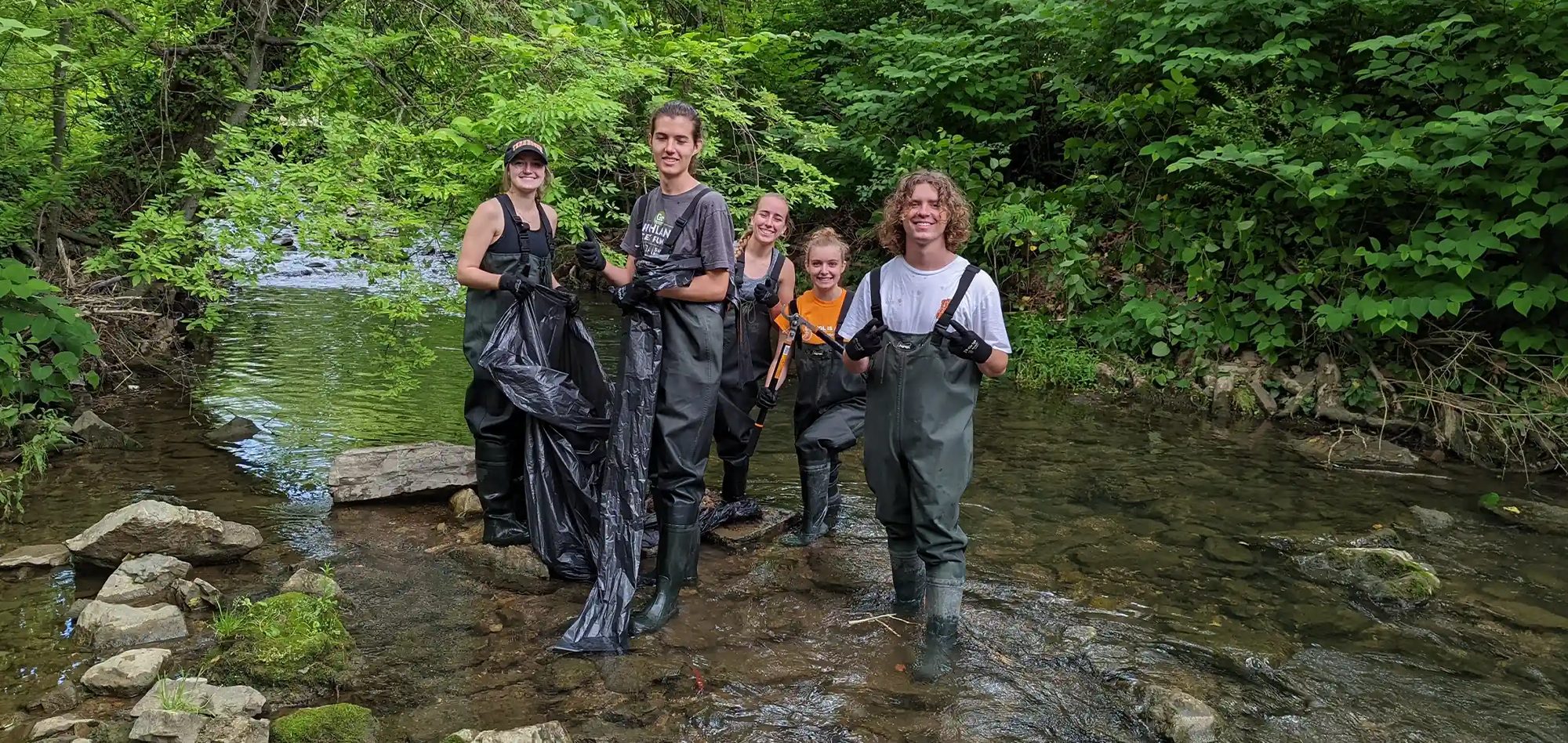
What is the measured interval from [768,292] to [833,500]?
1.23m

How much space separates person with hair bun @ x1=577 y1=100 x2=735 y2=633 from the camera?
154 inches

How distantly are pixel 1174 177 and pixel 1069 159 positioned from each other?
158cm

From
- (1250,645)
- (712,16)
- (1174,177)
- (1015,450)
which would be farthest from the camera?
(712,16)

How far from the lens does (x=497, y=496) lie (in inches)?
191

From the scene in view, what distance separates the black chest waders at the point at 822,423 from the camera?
17.0 ft

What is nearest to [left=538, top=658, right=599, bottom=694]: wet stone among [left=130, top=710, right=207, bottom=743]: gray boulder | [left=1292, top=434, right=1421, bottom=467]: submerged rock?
[left=130, top=710, right=207, bottom=743]: gray boulder

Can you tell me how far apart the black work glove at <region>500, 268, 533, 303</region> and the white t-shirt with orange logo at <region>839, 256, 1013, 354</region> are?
162cm

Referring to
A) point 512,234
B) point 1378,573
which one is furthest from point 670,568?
point 1378,573

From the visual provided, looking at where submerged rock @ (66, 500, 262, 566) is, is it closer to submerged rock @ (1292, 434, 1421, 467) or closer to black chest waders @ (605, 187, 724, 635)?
black chest waders @ (605, 187, 724, 635)

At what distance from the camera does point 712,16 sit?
42.8ft

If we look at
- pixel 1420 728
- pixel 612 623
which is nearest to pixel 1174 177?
pixel 1420 728

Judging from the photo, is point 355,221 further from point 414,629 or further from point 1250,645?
point 1250,645

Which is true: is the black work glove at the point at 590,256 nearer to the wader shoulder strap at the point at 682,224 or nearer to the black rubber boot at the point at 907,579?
the wader shoulder strap at the point at 682,224

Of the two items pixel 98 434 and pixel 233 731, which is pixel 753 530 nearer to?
pixel 233 731
